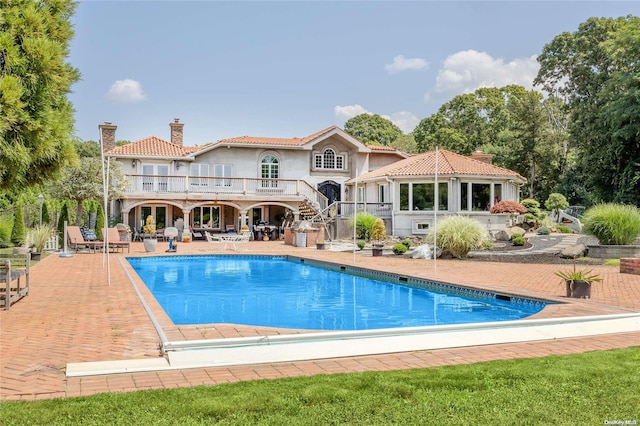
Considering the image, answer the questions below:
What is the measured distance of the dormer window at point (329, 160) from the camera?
3541 centimetres

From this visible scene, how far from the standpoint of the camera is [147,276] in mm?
17000

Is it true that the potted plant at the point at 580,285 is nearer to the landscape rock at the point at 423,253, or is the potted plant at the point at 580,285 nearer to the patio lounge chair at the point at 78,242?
the landscape rock at the point at 423,253

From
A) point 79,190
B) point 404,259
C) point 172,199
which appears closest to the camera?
point 404,259

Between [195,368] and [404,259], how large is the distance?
574 inches

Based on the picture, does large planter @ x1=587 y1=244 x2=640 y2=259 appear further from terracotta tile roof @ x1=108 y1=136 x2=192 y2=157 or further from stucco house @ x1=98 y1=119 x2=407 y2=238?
terracotta tile roof @ x1=108 y1=136 x2=192 y2=157

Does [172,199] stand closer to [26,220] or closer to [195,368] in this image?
[26,220]

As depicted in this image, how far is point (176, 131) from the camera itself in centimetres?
3544

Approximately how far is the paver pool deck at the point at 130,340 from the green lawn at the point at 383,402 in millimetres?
384

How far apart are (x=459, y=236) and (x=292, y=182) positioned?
1505 centimetres

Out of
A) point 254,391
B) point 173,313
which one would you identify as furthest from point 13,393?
→ point 173,313

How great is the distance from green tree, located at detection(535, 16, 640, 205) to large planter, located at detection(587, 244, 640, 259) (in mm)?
9872

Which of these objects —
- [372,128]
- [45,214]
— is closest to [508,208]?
[45,214]

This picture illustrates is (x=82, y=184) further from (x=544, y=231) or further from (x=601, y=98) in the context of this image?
(x=601, y=98)

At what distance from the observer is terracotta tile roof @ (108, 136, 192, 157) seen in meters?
31.7
